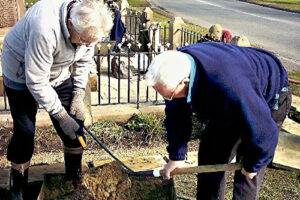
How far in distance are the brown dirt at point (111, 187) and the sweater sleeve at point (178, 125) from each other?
0.24 metres

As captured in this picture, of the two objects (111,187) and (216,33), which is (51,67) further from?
(216,33)

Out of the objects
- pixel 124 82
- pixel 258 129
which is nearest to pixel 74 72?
pixel 258 129

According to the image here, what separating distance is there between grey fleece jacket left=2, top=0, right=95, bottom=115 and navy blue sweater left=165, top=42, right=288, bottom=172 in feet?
2.57

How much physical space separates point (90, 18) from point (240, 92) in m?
0.93

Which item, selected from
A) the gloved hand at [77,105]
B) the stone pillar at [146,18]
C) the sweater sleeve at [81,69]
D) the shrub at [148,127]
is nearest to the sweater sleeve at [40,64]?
the gloved hand at [77,105]

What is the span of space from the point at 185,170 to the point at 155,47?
540 centimetres

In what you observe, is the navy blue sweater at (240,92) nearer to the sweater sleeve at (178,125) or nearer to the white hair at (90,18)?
the sweater sleeve at (178,125)

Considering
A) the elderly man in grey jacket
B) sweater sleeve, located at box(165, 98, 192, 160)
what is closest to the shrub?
the elderly man in grey jacket

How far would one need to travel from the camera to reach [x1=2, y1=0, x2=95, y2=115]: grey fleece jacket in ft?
8.29

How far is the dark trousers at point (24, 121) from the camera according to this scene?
2.87m

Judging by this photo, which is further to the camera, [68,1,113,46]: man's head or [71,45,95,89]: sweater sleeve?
[71,45,95,89]: sweater sleeve

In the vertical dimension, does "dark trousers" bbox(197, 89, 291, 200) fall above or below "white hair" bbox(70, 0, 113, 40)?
below

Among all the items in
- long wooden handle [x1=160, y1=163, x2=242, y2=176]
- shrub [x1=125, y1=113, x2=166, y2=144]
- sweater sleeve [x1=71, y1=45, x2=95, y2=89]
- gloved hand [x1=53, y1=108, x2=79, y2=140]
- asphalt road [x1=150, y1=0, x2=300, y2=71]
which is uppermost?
sweater sleeve [x1=71, y1=45, x2=95, y2=89]

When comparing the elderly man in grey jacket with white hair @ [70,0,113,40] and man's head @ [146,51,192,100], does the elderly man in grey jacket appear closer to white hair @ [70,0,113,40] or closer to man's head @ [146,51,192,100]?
white hair @ [70,0,113,40]
